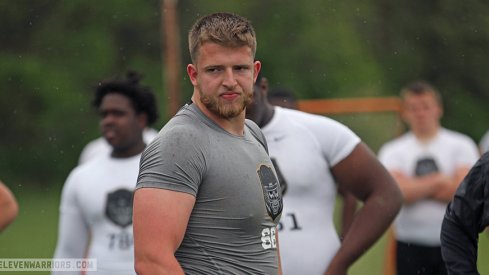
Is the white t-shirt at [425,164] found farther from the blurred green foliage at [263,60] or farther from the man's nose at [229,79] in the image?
the blurred green foliage at [263,60]

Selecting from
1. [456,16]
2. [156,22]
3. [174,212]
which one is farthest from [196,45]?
[156,22]

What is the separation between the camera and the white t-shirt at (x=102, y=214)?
23.0 ft

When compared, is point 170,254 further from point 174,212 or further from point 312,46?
point 312,46

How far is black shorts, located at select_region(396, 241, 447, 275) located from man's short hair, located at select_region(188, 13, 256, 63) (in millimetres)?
5066

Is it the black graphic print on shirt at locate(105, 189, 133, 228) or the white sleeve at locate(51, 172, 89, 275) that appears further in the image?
the white sleeve at locate(51, 172, 89, 275)

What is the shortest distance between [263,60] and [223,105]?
19246 millimetres

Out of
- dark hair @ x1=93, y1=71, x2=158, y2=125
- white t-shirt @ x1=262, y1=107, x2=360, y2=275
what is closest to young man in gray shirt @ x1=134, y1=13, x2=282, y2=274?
white t-shirt @ x1=262, y1=107, x2=360, y2=275

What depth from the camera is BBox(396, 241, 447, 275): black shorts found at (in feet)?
30.6

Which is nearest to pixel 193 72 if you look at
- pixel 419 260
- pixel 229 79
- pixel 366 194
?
pixel 229 79

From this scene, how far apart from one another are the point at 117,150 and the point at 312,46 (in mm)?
16349

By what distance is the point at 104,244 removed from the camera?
7086 mm

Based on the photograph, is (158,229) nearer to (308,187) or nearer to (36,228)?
(308,187)

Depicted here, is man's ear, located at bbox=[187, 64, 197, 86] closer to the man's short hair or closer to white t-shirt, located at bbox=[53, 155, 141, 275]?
the man's short hair

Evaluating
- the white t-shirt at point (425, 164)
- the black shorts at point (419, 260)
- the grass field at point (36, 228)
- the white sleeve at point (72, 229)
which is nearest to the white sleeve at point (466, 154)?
the white t-shirt at point (425, 164)
